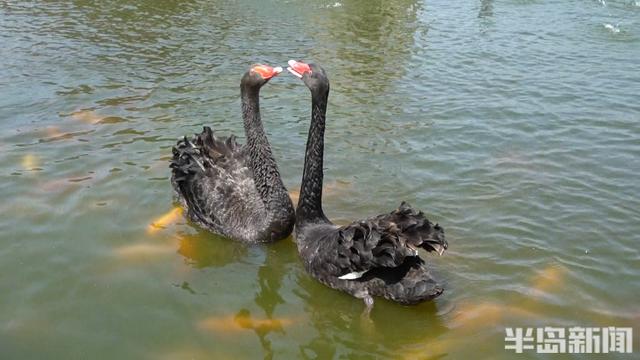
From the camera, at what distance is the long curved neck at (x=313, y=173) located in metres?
5.50

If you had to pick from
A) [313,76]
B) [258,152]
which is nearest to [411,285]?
[313,76]

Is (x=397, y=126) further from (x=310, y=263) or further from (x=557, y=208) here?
(x=310, y=263)

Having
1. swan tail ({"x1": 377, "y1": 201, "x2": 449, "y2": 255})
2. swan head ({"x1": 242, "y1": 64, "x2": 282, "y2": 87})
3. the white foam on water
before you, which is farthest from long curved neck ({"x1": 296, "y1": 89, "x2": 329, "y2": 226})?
the white foam on water

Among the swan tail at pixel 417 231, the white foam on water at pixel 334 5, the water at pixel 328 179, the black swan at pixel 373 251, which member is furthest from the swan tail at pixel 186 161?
the white foam on water at pixel 334 5

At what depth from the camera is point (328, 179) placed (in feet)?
23.6

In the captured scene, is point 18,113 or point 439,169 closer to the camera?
point 439,169

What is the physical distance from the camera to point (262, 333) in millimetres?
4754

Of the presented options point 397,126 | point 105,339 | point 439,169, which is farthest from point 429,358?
point 397,126

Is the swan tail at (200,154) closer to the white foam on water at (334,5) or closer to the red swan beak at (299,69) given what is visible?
the red swan beak at (299,69)

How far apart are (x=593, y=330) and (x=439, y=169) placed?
3.02 m

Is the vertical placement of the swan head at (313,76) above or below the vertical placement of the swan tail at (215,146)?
above

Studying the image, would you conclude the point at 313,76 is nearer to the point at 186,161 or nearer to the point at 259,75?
the point at 259,75

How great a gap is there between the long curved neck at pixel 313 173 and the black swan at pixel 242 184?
227mm

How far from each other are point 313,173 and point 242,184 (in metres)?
0.98
